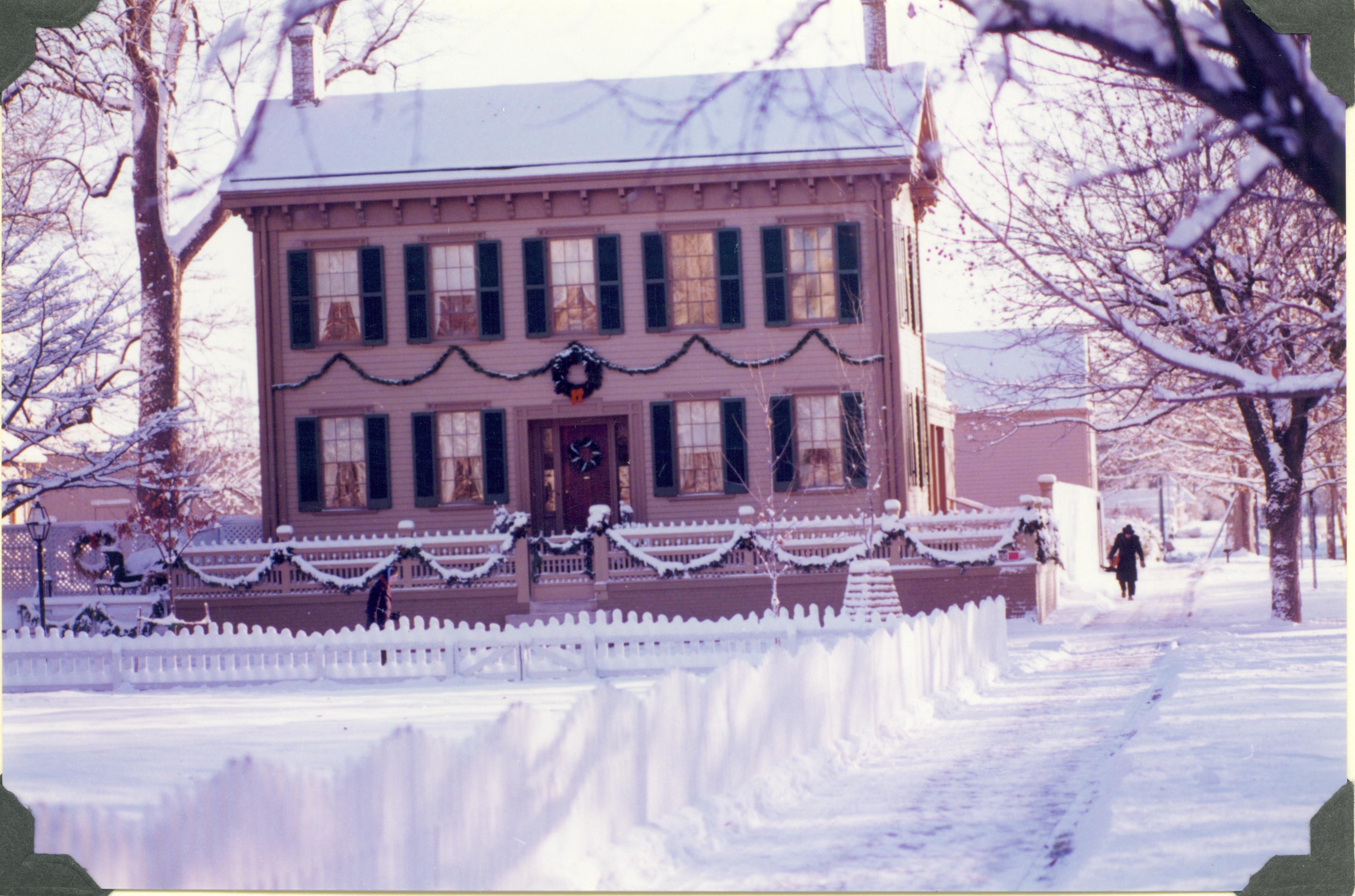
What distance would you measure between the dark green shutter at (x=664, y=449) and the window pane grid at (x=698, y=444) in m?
0.11

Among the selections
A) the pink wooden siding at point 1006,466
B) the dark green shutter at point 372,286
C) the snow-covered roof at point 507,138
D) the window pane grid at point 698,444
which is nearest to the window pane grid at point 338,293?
the dark green shutter at point 372,286

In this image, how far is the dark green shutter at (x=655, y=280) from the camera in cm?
2342

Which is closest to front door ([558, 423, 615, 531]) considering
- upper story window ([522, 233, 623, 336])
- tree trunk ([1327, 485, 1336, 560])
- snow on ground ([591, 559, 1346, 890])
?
upper story window ([522, 233, 623, 336])

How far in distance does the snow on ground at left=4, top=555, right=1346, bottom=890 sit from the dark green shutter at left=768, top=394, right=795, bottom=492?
23.6 ft

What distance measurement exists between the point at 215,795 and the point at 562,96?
68.9ft

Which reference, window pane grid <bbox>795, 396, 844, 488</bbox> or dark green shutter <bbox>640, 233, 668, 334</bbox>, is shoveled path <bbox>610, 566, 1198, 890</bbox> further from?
dark green shutter <bbox>640, 233, 668, 334</bbox>

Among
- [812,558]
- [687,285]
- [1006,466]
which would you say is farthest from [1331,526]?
[687,285]

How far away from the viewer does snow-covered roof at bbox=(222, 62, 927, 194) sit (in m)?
22.0

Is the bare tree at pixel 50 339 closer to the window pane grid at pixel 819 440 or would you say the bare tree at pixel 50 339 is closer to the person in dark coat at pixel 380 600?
the person in dark coat at pixel 380 600

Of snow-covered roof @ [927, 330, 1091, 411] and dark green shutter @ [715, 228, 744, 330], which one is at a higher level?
dark green shutter @ [715, 228, 744, 330]

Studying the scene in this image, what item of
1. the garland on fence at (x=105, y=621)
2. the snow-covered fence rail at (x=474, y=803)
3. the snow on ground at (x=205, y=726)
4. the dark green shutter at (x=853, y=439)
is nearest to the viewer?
the snow-covered fence rail at (x=474, y=803)

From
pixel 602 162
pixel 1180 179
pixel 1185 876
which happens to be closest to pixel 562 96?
pixel 602 162

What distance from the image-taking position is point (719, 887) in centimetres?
654

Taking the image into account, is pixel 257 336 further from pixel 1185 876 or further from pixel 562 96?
pixel 1185 876
